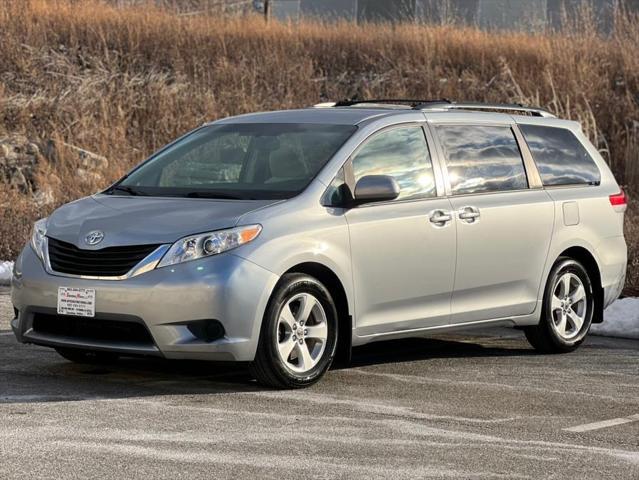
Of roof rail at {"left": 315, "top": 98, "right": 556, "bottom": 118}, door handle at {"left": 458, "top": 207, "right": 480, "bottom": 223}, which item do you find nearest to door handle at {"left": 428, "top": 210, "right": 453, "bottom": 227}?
door handle at {"left": 458, "top": 207, "right": 480, "bottom": 223}

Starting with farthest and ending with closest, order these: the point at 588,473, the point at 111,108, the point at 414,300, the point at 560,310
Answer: the point at 111,108 → the point at 560,310 → the point at 414,300 → the point at 588,473

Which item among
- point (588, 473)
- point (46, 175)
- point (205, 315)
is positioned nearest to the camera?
point (588, 473)

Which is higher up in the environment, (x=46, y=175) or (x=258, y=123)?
(x=258, y=123)

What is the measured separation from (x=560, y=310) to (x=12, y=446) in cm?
495

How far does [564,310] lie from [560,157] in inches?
44.9

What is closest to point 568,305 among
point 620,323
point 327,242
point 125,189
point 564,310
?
point 564,310

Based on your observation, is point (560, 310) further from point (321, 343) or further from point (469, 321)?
point (321, 343)

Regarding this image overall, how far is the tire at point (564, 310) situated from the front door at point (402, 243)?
3.73ft

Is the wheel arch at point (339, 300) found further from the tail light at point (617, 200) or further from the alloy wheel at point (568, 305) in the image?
the tail light at point (617, 200)

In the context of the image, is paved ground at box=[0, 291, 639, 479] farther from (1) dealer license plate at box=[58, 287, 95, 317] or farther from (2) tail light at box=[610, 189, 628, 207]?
(2) tail light at box=[610, 189, 628, 207]

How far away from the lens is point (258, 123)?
32.2 feet

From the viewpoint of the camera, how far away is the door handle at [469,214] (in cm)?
962

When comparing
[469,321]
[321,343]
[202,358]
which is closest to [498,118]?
[469,321]

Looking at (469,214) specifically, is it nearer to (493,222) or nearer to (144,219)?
(493,222)
